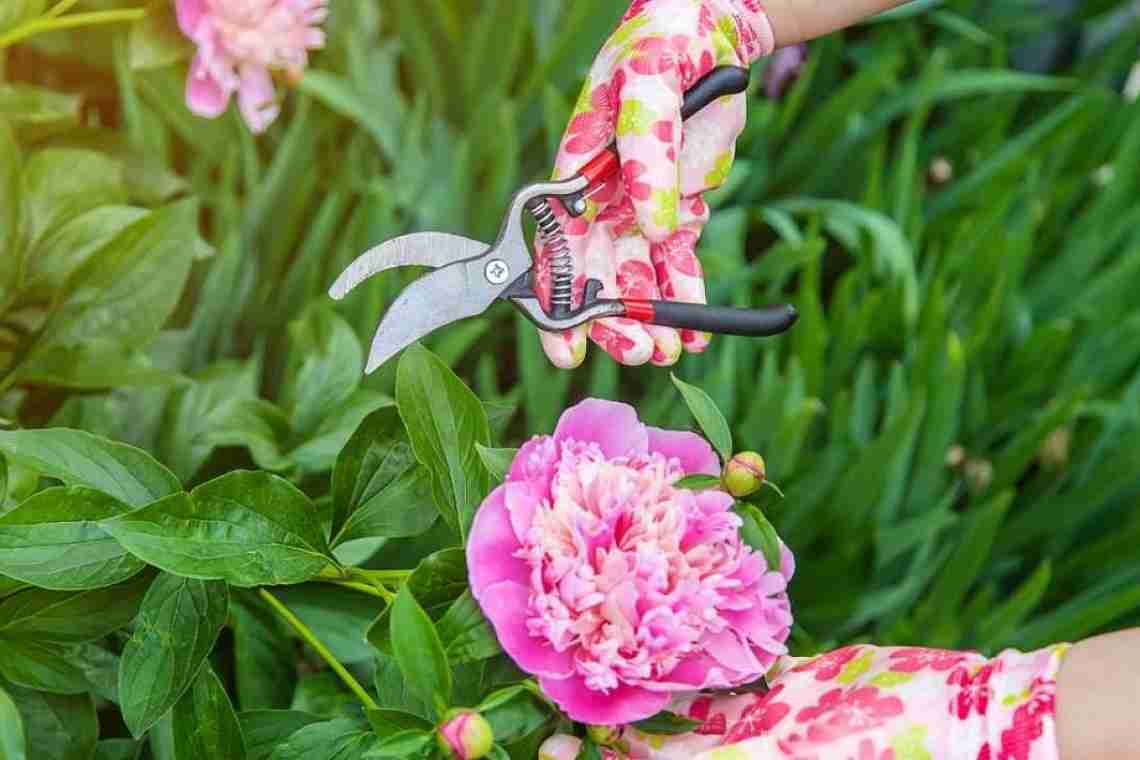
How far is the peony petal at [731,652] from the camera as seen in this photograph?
560 millimetres

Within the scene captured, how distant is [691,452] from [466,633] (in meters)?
0.14

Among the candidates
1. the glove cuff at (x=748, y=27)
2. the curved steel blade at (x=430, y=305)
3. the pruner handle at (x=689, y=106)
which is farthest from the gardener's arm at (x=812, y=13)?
the curved steel blade at (x=430, y=305)

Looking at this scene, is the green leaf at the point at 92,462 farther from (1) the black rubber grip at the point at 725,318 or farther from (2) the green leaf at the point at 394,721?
(1) the black rubber grip at the point at 725,318

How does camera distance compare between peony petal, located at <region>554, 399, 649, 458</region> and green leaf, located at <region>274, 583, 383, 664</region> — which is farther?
green leaf, located at <region>274, 583, 383, 664</region>

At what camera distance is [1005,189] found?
1479 millimetres

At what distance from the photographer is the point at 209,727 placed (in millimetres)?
606

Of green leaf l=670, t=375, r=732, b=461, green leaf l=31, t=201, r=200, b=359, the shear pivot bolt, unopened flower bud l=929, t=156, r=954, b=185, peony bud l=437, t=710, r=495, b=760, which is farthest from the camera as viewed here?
unopened flower bud l=929, t=156, r=954, b=185

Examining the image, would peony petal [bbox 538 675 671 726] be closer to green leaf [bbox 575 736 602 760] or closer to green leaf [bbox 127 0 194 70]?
green leaf [bbox 575 736 602 760]

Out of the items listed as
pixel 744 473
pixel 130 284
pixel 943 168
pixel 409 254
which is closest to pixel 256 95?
pixel 130 284

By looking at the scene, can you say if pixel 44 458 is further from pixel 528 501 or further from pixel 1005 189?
pixel 1005 189

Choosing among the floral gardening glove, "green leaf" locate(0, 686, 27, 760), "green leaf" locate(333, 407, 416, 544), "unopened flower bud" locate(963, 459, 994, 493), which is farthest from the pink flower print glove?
"unopened flower bud" locate(963, 459, 994, 493)

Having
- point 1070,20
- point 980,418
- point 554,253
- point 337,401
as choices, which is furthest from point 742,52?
point 1070,20

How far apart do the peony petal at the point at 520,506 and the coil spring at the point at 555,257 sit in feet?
0.59

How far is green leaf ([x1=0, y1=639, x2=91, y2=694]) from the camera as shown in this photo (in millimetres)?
635
